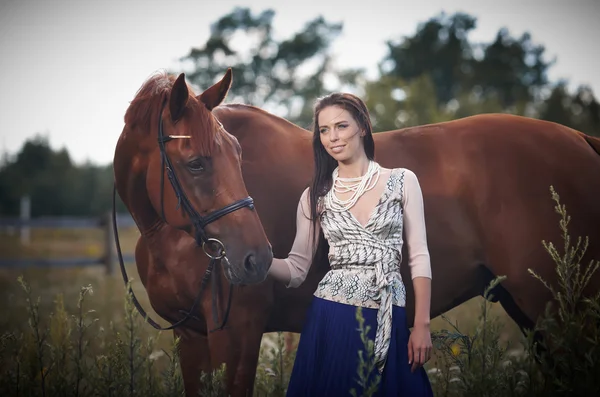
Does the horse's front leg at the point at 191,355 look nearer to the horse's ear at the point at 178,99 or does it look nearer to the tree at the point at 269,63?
the horse's ear at the point at 178,99

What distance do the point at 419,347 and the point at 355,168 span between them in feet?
2.96

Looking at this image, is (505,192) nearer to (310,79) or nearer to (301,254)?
(301,254)

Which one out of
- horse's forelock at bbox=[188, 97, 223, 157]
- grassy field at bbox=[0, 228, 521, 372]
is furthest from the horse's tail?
horse's forelock at bbox=[188, 97, 223, 157]

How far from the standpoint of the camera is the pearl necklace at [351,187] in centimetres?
243

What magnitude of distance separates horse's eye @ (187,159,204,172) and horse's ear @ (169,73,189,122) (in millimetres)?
275

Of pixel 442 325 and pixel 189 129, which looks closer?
pixel 189 129

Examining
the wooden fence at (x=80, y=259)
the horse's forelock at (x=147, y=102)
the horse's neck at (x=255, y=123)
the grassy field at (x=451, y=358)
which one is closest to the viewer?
the grassy field at (x=451, y=358)

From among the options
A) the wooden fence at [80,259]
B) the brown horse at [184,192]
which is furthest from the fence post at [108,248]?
the brown horse at [184,192]

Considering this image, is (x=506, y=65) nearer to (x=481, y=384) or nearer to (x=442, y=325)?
(x=442, y=325)

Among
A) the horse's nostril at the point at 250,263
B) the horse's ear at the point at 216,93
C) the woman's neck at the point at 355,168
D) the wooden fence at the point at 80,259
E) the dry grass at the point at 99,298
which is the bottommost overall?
the dry grass at the point at 99,298

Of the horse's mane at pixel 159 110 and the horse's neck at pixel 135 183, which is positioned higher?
A: the horse's mane at pixel 159 110

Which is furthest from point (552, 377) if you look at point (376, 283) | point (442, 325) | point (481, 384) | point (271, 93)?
point (271, 93)

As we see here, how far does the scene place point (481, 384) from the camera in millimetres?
2156

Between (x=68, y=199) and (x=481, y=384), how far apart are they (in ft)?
114
